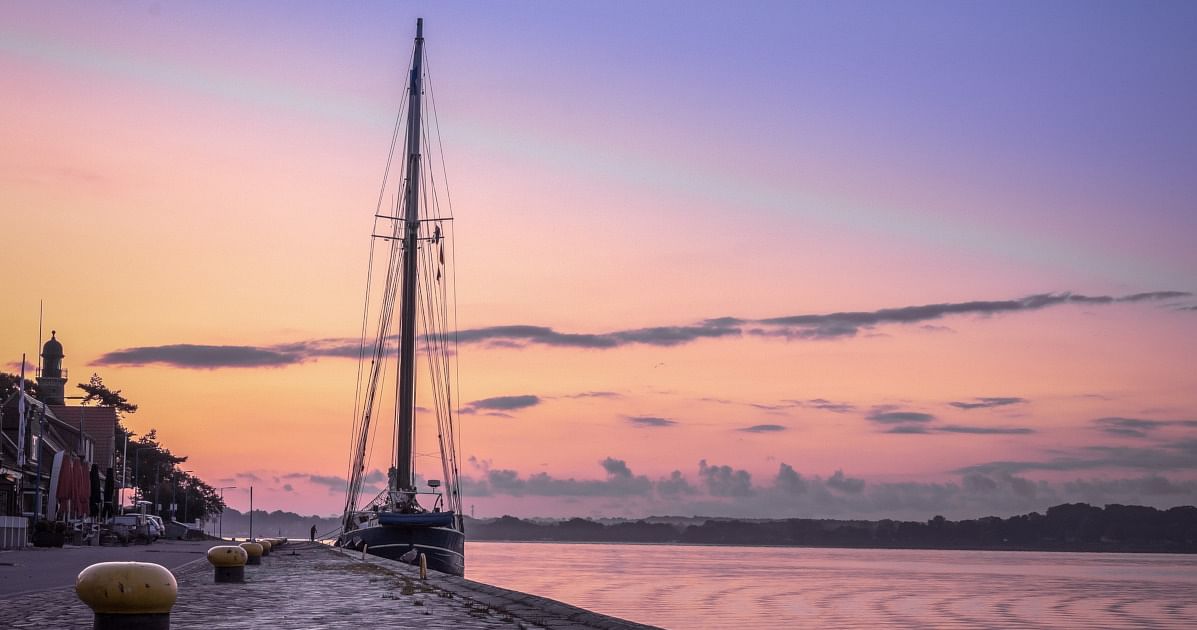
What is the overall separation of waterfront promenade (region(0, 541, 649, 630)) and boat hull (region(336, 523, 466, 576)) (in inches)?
768

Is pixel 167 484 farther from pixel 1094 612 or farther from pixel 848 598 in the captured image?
pixel 1094 612

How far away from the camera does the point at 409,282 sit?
65.9 metres

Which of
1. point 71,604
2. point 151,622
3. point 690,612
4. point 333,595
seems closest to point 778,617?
point 690,612

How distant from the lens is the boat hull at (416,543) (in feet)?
174

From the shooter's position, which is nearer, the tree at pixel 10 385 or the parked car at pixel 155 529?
the parked car at pixel 155 529

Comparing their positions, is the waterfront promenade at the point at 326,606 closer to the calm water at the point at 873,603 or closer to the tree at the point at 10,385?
the calm water at the point at 873,603

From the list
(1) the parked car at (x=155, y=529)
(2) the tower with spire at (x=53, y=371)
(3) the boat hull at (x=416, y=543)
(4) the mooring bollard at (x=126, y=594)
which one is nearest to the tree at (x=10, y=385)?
(2) the tower with spire at (x=53, y=371)

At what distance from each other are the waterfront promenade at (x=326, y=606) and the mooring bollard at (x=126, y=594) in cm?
475

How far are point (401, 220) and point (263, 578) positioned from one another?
36666mm

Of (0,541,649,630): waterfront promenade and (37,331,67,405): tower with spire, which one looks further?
(37,331,67,405): tower with spire

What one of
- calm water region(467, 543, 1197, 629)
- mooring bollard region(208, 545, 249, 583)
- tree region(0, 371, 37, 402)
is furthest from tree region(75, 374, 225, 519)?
mooring bollard region(208, 545, 249, 583)

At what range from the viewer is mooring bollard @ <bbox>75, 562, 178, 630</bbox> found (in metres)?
12.7

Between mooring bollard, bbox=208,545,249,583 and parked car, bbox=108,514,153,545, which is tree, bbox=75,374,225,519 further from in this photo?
mooring bollard, bbox=208,545,249,583

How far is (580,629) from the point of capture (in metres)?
18.4
